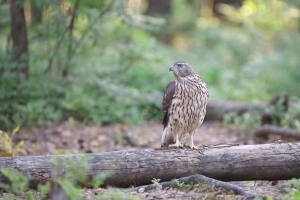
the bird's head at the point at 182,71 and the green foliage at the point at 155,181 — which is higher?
the bird's head at the point at 182,71

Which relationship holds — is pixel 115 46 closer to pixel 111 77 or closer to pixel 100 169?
pixel 111 77

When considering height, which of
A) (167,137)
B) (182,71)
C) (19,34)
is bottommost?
(167,137)

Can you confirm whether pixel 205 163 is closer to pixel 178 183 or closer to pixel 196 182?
pixel 196 182

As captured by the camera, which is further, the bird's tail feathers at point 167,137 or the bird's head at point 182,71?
the bird's tail feathers at point 167,137

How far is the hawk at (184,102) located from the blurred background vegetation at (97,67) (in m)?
3.37

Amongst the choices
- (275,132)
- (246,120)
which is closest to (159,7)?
(246,120)

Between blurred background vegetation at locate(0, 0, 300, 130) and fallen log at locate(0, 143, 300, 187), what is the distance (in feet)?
13.6

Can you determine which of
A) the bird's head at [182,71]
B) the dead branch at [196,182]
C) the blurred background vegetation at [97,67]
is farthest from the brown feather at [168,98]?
the blurred background vegetation at [97,67]

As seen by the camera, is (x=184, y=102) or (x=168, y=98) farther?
(x=168, y=98)

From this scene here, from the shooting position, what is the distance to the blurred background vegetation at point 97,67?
1004 centimetres

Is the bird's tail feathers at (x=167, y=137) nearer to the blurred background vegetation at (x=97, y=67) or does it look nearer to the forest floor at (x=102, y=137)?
the forest floor at (x=102, y=137)

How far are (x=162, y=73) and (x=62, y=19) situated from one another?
4.34 m

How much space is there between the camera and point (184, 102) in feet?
22.9

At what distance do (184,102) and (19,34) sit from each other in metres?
4.38
